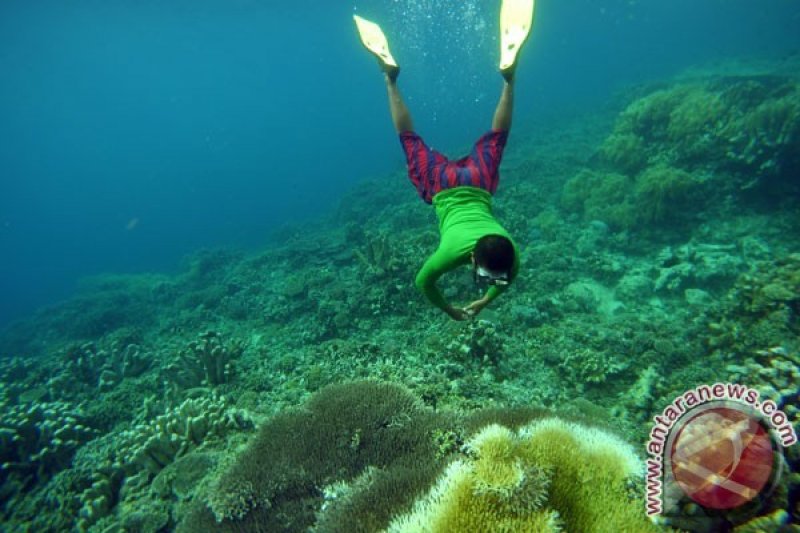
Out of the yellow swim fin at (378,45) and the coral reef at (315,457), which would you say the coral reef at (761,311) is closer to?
the coral reef at (315,457)

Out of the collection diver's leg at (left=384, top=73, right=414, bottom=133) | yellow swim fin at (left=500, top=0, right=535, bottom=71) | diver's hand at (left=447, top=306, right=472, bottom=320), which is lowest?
diver's hand at (left=447, top=306, right=472, bottom=320)

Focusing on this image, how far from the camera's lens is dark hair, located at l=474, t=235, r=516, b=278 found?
3.78 meters

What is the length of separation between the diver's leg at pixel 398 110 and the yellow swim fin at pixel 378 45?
15 centimetres

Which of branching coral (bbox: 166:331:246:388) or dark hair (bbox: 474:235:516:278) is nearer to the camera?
dark hair (bbox: 474:235:516:278)

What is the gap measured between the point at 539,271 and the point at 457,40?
14960cm

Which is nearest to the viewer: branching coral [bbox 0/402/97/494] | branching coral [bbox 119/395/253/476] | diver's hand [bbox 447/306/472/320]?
diver's hand [bbox 447/306/472/320]

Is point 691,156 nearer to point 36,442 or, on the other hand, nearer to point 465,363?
point 465,363

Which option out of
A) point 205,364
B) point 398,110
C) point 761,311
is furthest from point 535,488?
point 205,364

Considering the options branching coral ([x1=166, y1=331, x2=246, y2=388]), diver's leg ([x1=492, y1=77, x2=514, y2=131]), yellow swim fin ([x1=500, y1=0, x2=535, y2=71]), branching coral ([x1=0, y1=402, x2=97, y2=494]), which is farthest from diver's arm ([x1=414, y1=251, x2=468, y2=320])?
branching coral ([x1=0, y1=402, x2=97, y2=494])

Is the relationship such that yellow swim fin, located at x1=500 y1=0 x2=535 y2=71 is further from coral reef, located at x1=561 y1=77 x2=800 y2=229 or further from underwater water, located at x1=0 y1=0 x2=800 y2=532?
coral reef, located at x1=561 y1=77 x2=800 y2=229

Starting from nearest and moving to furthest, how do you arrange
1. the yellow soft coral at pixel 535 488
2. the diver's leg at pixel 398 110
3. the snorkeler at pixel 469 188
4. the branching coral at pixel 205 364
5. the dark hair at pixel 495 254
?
the yellow soft coral at pixel 535 488 < the dark hair at pixel 495 254 < the snorkeler at pixel 469 188 < the diver's leg at pixel 398 110 < the branching coral at pixel 205 364

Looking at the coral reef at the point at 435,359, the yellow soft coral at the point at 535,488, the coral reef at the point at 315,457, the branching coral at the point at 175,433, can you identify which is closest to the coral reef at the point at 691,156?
the coral reef at the point at 435,359

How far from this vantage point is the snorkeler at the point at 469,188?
3914mm

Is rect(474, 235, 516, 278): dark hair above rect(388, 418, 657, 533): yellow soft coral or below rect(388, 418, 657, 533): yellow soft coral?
above
